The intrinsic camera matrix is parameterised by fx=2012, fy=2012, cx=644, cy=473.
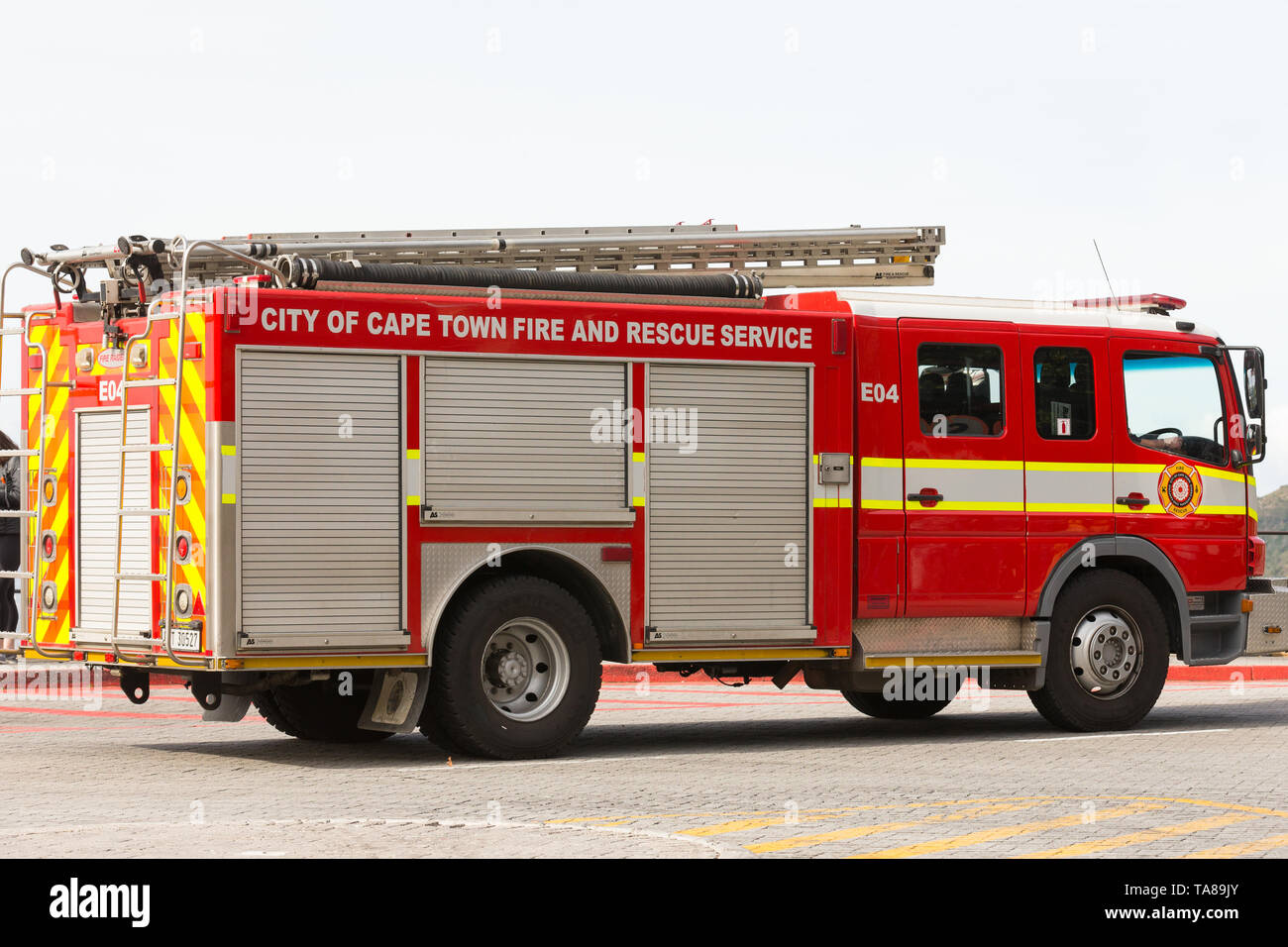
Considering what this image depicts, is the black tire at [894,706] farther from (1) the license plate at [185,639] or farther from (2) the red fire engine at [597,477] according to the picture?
(1) the license plate at [185,639]

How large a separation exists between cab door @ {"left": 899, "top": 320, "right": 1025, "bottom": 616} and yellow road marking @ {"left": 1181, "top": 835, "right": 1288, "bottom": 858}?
15.4 feet

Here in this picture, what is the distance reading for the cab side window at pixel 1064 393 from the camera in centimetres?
1378

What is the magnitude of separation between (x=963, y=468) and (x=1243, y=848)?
521 centimetres

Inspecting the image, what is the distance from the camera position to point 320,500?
11.6 meters

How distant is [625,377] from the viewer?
12461 millimetres

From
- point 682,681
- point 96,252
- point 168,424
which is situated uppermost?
point 96,252

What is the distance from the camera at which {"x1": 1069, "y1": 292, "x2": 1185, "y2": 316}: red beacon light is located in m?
14.7

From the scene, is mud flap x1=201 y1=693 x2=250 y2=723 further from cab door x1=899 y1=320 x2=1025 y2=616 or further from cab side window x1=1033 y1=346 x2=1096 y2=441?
cab side window x1=1033 y1=346 x2=1096 y2=441

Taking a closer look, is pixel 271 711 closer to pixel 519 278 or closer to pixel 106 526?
pixel 106 526

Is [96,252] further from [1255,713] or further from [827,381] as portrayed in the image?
[1255,713]

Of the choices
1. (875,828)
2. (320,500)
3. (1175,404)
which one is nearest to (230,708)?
(320,500)

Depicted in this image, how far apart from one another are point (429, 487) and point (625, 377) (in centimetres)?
145

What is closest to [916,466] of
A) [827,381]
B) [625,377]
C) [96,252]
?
[827,381]

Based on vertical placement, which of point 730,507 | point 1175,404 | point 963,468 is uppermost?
point 1175,404
